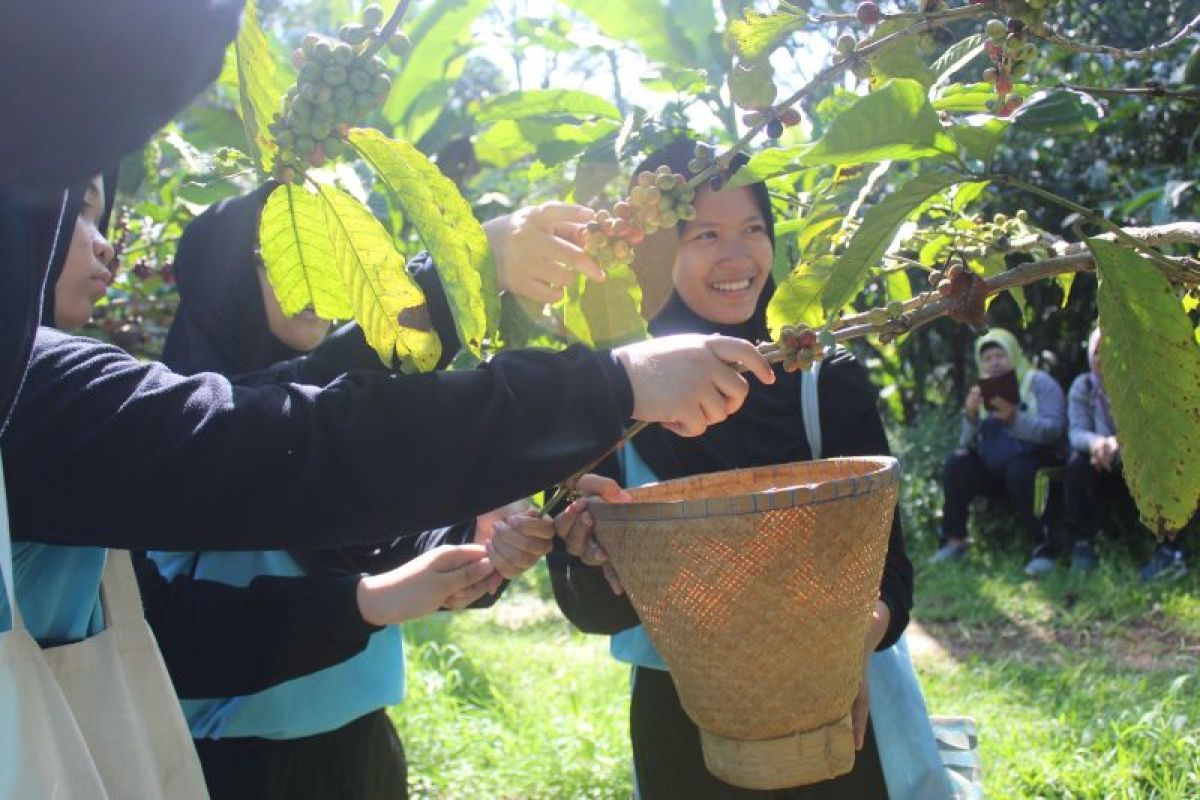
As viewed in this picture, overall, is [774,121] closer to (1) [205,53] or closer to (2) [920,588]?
(1) [205,53]

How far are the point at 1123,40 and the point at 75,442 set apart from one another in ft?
17.5

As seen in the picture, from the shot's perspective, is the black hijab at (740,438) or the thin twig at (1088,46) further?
the black hijab at (740,438)

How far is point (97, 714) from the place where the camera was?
1060 millimetres

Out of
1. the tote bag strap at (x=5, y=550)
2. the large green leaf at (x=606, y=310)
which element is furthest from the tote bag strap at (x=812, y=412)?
the tote bag strap at (x=5, y=550)

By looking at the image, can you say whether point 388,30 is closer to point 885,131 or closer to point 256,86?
point 256,86

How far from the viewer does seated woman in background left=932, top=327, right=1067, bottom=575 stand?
19.6 feet

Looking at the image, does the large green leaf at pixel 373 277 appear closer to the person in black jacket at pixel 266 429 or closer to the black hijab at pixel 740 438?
the person in black jacket at pixel 266 429

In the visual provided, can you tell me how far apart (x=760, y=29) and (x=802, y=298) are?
0.94ft

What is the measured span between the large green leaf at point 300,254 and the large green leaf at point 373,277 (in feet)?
0.10

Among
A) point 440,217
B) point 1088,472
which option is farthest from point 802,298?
point 1088,472

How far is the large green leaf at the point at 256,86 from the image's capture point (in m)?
1.04

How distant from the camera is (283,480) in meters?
1.02

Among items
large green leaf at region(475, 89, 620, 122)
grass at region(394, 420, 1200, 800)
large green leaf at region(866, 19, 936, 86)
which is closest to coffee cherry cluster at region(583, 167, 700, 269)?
large green leaf at region(866, 19, 936, 86)

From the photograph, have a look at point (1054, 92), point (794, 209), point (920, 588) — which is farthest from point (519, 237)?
point (920, 588)
